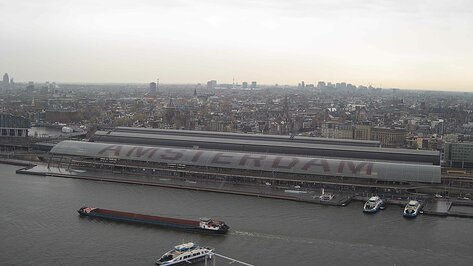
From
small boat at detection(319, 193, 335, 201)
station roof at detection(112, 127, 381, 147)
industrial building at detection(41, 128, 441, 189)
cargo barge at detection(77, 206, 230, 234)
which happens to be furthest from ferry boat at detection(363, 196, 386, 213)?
station roof at detection(112, 127, 381, 147)

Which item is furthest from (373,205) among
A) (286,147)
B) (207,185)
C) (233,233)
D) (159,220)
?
(286,147)

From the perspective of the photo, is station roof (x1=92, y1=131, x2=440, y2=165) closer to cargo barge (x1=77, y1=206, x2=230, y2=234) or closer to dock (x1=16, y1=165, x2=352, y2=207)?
dock (x1=16, y1=165, x2=352, y2=207)

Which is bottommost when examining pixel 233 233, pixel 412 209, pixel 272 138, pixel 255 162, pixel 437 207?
Result: pixel 233 233

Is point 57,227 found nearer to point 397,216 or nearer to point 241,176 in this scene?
point 241,176

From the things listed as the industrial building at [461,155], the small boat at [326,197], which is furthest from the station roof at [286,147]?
the small boat at [326,197]

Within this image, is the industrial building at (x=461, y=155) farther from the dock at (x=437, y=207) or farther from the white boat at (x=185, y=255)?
the white boat at (x=185, y=255)

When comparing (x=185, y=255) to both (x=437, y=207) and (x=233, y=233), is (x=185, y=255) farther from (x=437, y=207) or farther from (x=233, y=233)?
(x=437, y=207)
